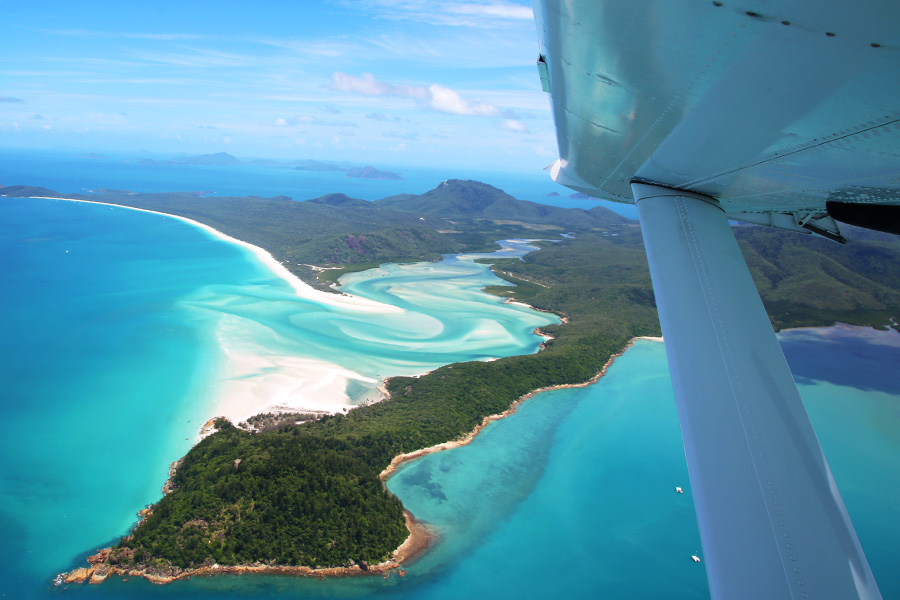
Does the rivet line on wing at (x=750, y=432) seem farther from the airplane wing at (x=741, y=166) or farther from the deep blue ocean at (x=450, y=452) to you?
the deep blue ocean at (x=450, y=452)

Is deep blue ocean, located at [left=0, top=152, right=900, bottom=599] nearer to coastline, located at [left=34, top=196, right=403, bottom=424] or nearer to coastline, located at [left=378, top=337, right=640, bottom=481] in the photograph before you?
Answer: coastline, located at [left=378, top=337, right=640, bottom=481]

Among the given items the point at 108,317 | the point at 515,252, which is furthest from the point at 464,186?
the point at 108,317

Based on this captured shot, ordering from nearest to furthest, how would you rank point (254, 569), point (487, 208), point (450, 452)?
point (254, 569), point (450, 452), point (487, 208)

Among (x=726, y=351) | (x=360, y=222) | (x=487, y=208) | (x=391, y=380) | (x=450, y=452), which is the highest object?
(x=487, y=208)

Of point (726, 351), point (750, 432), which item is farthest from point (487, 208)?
point (750, 432)

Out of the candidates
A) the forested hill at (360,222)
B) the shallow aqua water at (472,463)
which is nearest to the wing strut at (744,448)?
the shallow aqua water at (472,463)

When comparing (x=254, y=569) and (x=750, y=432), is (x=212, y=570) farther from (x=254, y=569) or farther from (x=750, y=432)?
(x=750, y=432)

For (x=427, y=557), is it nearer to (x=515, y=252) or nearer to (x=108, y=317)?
(x=108, y=317)
